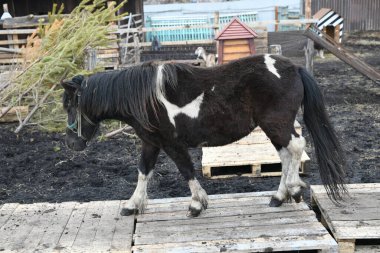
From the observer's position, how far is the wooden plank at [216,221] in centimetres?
385

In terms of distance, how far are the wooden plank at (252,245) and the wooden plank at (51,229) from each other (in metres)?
0.73

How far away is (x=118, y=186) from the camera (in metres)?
5.60

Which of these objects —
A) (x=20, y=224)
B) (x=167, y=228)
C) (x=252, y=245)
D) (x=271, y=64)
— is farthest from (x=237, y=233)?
(x=20, y=224)

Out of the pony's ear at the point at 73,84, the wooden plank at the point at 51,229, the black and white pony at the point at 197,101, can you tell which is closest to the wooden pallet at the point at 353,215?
the black and white pony at the point at 197,101

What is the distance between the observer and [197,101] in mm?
3795

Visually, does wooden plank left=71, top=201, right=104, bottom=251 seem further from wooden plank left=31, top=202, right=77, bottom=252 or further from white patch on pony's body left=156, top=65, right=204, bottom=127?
white patch on pony's body left=156, top=65, right=204, bottom=127

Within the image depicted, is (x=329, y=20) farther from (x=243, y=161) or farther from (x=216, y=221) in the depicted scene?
(x=216, y=221)

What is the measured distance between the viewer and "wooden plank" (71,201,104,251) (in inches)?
143

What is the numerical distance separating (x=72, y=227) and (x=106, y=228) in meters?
0.30

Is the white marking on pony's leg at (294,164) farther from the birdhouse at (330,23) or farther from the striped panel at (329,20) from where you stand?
the striped panel at (329,20)

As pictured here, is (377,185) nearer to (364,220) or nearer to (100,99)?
(364,220)

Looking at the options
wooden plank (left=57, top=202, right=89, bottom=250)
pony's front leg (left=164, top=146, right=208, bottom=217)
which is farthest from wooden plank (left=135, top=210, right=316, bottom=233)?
wooden plank (left=57, top=202, right=89, bottom=250)

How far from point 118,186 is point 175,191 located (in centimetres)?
73

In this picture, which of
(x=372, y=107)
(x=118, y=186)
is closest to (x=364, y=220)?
(x=118, y=186)
